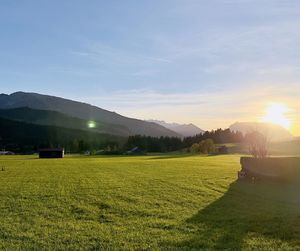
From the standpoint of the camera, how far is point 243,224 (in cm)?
1428

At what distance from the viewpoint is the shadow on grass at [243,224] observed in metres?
11.7

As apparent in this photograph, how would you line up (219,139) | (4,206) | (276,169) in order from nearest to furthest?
(4,206)
(276,169)
(219,139)

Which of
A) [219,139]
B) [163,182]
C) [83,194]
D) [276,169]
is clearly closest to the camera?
[83,194]

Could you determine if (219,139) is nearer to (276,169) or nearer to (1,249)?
(276,169)

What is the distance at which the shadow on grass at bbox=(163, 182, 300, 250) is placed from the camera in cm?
1173

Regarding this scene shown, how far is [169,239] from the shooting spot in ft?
39.9

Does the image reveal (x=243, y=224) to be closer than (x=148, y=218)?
Yes

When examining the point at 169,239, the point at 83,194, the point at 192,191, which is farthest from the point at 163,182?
the point at 169,239

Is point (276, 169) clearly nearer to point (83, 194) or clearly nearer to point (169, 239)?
point (83, 194)

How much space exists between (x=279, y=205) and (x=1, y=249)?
1251cm

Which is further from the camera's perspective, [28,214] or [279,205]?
[279,205]

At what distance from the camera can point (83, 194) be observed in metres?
21.5

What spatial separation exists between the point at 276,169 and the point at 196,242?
63.4 feet

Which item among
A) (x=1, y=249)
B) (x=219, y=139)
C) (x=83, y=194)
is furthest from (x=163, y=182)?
(x=219, y=139)
